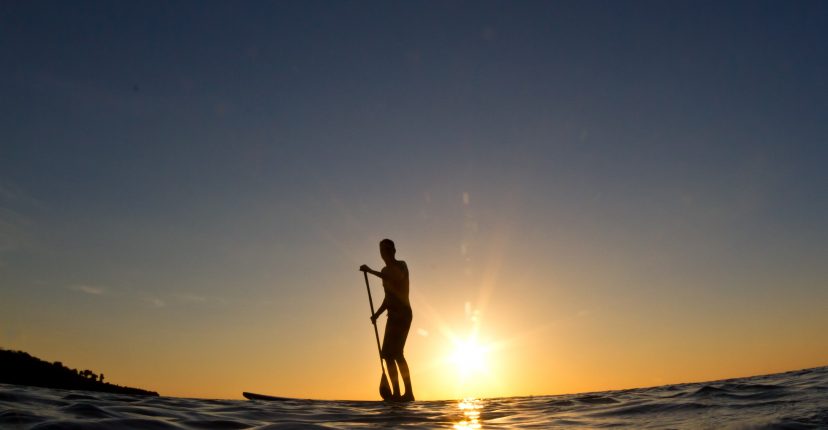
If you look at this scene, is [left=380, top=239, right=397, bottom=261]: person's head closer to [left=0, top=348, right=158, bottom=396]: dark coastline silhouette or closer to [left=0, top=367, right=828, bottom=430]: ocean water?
[left=0, top=367, right=828, bottom=430]: ocean water

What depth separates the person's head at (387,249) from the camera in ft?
31.7

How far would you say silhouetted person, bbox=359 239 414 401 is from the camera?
952 cm

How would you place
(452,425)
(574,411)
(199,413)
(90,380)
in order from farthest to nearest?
(90,380), (574,411), (199,413), (452,425)

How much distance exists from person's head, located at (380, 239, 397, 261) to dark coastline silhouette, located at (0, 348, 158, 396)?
17.9ft

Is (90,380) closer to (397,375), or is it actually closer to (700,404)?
(397,375)

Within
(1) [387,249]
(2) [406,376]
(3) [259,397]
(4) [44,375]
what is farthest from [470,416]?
(4) [44,375]

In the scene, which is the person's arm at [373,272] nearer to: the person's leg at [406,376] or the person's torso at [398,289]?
the person's torso at [398,289]

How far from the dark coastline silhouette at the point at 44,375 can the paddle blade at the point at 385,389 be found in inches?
185

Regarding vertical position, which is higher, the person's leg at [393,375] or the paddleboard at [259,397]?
the person's leg at [393,375]

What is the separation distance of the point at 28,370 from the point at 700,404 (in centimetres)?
1293

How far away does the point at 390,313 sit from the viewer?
975 cm

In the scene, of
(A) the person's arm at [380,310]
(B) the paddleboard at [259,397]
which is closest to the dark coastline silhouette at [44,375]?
(B) the paddleboard at [259,397]

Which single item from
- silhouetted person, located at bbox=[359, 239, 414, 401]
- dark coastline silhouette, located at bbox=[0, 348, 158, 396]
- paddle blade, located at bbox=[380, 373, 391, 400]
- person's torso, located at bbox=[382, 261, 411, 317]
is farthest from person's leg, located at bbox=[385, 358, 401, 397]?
dark coastline silhouette, located at bbox=[0, 348, 158, 396]

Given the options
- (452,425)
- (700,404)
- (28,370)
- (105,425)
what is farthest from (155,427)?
(28,370)
